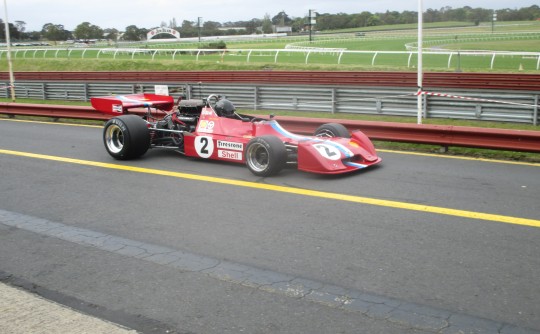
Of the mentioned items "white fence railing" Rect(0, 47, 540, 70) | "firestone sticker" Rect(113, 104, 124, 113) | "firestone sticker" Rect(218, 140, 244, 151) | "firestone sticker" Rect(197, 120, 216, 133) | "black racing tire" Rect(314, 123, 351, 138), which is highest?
"white fence railing" Rect(0, 47, 540, 70)

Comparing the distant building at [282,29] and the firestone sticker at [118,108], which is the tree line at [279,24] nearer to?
the distant building at [282,29]

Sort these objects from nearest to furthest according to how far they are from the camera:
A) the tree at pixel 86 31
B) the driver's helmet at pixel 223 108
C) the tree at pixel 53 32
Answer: the driver's helmet at pixel 223 108
the tree at pixel 53 32
the tree at pixel 86 31

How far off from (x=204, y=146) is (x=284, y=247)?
464cm

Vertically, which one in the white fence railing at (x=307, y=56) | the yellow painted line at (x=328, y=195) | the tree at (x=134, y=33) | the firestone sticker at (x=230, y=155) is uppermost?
the tree at (x=134, y=33)

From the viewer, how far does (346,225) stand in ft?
22.7

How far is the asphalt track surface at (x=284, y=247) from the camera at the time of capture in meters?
4.74

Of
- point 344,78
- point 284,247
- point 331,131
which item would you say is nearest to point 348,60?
point 344,78

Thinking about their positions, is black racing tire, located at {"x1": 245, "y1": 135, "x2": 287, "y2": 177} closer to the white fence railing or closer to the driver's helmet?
the driver's helmet

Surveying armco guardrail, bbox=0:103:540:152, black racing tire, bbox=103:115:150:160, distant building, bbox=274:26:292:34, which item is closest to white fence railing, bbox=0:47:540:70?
armco guardrail, bbox=0:103:540:152

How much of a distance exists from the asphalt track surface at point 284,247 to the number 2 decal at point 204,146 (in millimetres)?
481

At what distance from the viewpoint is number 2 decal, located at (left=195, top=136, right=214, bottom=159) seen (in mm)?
10445

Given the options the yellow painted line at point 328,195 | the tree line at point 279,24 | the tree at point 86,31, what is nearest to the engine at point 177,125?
the yellow painted line at point 328,195

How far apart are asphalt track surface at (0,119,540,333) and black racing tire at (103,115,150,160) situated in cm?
74

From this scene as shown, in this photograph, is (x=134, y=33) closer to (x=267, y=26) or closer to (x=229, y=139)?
(x=267, y=26)
